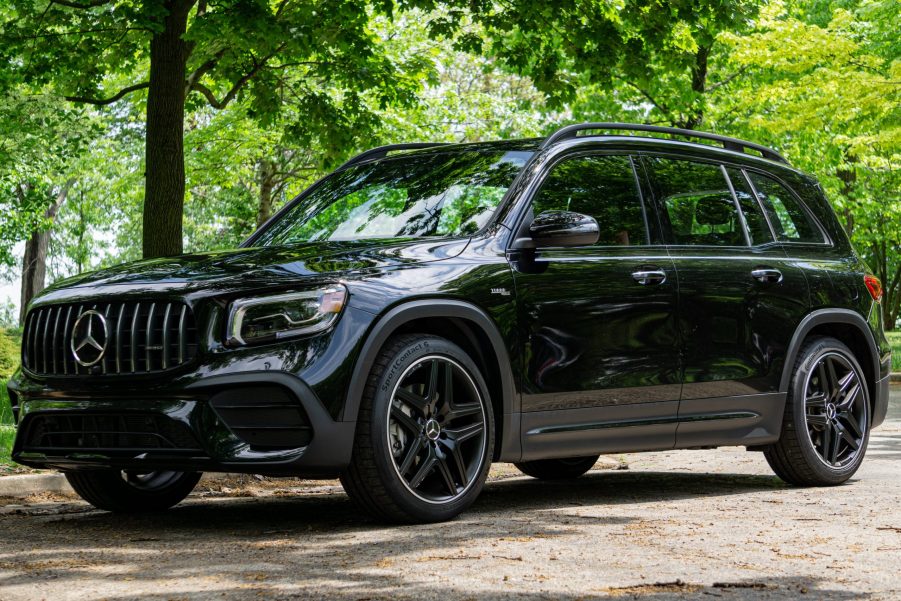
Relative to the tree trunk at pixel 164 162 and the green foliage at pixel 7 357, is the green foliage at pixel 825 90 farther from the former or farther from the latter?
the green foliage at pixel 7 357

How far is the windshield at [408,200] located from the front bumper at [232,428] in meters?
1.34

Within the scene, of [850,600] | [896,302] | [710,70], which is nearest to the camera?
[850,600]

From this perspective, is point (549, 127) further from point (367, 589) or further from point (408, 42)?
point (367, 589)

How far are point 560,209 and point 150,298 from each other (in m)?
2.22

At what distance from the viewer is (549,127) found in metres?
34.2

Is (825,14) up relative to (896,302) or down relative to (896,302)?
up

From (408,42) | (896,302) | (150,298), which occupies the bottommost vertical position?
(896,302)

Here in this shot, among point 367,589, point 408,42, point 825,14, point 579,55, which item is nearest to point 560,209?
point 367,589

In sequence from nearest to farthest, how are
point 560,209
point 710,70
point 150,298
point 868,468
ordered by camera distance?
point 150,298 < point 560,209 < point 868,468 < point 710,70

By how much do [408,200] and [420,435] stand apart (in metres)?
1.50

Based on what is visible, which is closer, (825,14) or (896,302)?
(825,14)

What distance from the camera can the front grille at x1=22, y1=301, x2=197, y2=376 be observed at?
214 inches

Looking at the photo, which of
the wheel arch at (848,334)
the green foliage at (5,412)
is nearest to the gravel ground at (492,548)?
the wheel arch at (848,334)

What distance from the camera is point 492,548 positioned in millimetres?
5086
